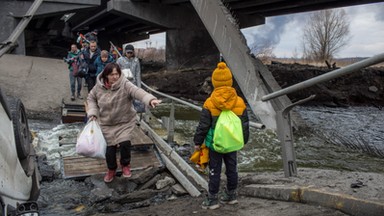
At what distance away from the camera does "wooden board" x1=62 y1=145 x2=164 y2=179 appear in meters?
6.05

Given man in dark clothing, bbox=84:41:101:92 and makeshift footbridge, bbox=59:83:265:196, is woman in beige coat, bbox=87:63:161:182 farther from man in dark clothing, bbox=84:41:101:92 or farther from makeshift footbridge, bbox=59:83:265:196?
man in dark clothing, bbox=84:41:101:92

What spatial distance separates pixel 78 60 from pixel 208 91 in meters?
11.6

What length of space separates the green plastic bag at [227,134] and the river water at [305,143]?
3.13 m

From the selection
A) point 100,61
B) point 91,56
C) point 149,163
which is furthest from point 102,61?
point 149,163

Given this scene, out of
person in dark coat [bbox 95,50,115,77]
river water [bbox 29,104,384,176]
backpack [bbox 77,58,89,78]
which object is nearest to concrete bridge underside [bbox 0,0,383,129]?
river water [bbox 29,104,384,176]

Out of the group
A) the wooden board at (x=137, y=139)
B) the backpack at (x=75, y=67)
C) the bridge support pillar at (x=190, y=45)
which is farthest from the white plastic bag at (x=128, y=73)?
the bridge support pillar at (x=190, y=45)

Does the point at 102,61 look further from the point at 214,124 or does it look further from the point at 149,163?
the point at 214,124

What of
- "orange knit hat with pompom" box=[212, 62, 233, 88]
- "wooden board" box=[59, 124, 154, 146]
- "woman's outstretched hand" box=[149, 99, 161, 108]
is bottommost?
→ "wooden board" box=[59, 124, 154, 146]

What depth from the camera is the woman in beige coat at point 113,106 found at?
207 inches

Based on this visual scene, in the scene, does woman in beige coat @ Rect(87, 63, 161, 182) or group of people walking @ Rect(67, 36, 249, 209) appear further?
woman in beige coat @ Rect(87, 63, 161, 182)

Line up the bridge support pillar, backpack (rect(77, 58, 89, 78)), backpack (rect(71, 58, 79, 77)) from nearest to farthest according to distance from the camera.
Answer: backpack (rect(77, 58, 89, 78)) → backpack (rect(71, 58, 79, 77)) → the bridge support pillar

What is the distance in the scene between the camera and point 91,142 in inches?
194

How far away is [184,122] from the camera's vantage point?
12773mm

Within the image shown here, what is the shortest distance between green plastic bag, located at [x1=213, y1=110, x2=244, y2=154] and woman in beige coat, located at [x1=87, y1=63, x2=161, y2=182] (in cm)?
149
